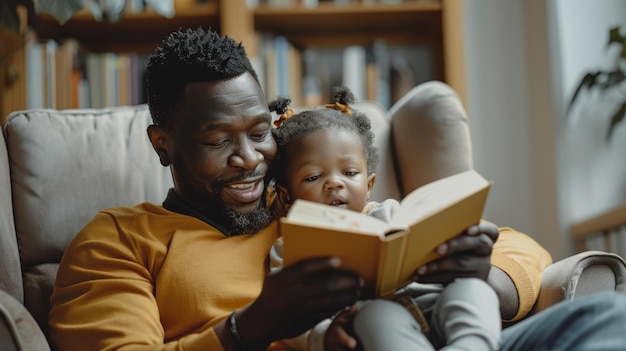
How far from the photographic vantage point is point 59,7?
2.13m

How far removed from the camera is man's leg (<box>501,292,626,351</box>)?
947 millimetres

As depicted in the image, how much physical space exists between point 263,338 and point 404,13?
5.93 ft

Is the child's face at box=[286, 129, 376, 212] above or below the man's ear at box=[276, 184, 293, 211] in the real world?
above

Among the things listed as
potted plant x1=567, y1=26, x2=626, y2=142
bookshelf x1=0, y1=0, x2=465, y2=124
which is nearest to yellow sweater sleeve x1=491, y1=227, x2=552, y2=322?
potted plant x1=567, y1=26, x2=626, y2=142

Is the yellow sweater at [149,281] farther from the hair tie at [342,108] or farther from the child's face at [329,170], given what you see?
the hair tie at [342,108]

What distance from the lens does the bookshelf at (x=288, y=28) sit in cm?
266

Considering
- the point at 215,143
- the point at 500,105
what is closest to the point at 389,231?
the point at 215,143

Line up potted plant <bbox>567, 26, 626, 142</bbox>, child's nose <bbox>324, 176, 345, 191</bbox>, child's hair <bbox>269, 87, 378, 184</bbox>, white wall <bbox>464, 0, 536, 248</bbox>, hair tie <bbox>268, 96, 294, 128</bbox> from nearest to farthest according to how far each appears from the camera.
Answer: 1. child's nose <bbox>324, 176, 345, 191</bbox>
2. child's hair <bbox>269, 87, 378, 184</bbox>
3. hair tie <bbox>268, 96, 294, 128</bbox>
4. potted plant <bbox>567, 26, 626, 142</bbox>
5. white wall <bbox>464, 0, 536, 248</bbox>

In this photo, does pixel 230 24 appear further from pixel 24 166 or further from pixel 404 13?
pixel 24 166

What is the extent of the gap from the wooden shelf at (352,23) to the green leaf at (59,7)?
0.74 m

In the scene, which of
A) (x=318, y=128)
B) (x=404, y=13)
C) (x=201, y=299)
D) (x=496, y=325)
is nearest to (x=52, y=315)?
(x=201, y=299)

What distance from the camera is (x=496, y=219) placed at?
2.81 meters

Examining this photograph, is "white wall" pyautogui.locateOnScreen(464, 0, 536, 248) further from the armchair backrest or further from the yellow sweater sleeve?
the armchair backrest

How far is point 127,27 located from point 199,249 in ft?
5.31
